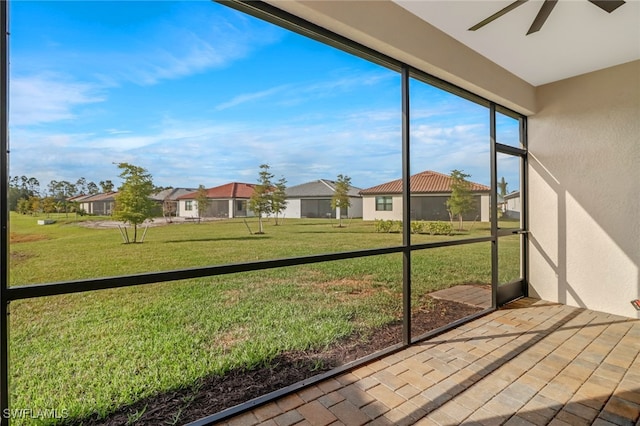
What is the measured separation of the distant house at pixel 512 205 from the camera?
14.3ft

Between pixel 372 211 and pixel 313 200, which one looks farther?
pixel 372 211

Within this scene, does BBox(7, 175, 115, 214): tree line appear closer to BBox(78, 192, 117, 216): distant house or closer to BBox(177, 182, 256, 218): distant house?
BBox(78, 192, 117, 216): distant house

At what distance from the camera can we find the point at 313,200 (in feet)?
10.0

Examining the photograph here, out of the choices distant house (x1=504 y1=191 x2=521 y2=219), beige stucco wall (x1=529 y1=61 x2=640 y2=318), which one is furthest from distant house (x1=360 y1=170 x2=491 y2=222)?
beige stucco wall (x1=529 y1=61 x2=640 y2=318)

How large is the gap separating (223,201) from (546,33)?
3.34 metres

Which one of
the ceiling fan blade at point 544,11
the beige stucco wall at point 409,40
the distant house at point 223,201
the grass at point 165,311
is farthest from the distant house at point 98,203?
the ceiling fan blade at point 544,11

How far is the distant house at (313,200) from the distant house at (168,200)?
2.92 feet

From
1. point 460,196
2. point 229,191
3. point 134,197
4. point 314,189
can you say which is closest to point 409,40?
point 314,189

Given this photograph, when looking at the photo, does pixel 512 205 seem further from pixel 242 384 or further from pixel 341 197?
pixel 242 384

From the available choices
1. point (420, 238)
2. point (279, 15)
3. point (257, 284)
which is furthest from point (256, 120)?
point (420, 238)

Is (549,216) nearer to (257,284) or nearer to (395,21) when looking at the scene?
(395,21)

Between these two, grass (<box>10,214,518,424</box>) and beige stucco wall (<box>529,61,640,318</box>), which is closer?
grass (<box>10,214,518,424</box>)

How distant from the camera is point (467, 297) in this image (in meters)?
4.24

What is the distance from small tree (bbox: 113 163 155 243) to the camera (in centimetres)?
216
